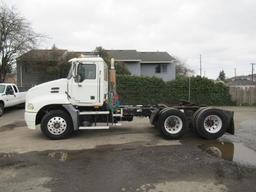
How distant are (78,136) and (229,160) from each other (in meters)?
5.44

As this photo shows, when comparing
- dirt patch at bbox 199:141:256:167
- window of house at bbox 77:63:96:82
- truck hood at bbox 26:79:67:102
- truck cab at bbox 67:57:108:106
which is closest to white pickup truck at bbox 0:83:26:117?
truck hood at bbox 26:79:67:102

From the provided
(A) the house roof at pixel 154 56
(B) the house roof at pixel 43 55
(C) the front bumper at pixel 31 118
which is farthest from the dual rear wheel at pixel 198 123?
(A) the house roof at pixel 154 56

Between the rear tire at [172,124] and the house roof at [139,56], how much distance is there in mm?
28283

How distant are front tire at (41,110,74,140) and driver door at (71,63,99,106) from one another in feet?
2.33

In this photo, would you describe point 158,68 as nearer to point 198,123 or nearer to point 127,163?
point 198,123

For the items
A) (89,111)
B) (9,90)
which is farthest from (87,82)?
(9,90)

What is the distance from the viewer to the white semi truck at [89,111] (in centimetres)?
1041

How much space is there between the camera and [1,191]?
5.65 m

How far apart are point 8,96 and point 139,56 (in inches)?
920

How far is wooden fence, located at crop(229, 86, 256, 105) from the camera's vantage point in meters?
26.5

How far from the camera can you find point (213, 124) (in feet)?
34.4

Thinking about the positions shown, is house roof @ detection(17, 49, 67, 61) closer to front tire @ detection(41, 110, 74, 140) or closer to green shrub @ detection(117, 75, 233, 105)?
green shrub @ detection(117, 75, 233, 105)

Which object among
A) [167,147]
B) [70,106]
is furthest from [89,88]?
[167,147]

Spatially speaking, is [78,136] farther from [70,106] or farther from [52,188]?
[52,188]
